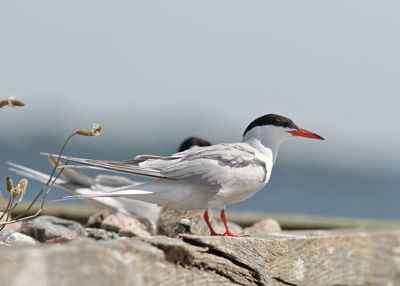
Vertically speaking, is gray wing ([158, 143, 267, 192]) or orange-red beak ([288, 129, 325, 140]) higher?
orange-red beak ([288, 129, 325, 140])

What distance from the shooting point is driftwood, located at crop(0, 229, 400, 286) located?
2.03 metres

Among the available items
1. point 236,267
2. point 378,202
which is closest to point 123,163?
point 236,267

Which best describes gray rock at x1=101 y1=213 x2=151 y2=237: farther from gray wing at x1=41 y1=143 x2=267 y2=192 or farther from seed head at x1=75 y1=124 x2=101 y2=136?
seed head at x1=75 y1=124 x2=101 y2=136

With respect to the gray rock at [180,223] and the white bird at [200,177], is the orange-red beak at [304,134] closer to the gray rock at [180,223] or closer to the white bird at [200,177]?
the white bird at [200,177]

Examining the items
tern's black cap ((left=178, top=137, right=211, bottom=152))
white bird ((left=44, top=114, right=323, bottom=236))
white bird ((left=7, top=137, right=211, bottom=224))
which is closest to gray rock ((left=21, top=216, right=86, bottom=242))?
white bird ((left=44, top=114, right=323, bottom=236))

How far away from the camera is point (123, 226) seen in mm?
5145

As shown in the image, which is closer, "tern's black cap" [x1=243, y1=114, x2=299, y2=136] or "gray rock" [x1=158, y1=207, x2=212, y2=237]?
"tern's black cap" [x1=243, y1=114, x2=299, y2=136]

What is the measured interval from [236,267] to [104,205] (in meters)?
3.48

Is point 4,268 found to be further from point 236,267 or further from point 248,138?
point 248,138

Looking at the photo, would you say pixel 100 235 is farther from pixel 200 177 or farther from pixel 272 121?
pixel 272 121

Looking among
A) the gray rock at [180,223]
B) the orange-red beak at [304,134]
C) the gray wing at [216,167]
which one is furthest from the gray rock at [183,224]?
the orange-red beak at [304,134]

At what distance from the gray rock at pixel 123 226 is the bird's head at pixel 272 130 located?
1087 mm

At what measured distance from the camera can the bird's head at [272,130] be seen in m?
4.44

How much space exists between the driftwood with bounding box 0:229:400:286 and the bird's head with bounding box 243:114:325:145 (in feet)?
2.11
